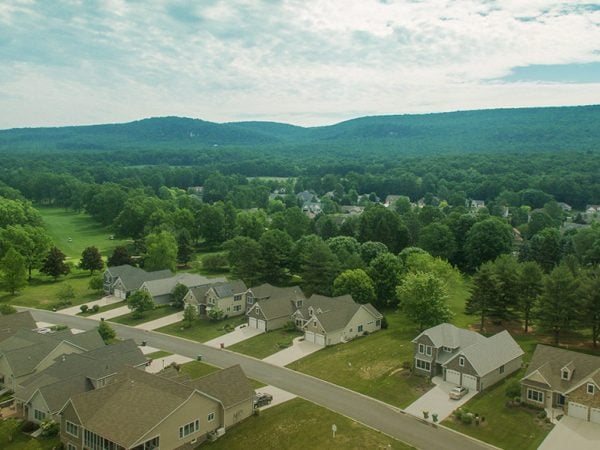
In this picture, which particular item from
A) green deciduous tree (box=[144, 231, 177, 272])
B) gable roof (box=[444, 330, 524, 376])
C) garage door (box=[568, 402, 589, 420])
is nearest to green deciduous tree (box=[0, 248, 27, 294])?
green deciduous tree (box=[144, 231, 177, 272])

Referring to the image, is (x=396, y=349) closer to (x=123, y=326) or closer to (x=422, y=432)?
(x=422, y=432)

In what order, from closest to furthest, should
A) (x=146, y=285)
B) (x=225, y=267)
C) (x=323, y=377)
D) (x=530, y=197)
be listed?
(x=323, y=377) < (x=146, y=285) < (x=225, y=267) < (x=530, y=197)

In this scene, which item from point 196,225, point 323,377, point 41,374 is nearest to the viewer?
point 41,374

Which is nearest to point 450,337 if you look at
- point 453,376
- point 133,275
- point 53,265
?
point 453,376

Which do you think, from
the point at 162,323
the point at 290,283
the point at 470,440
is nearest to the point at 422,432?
the point at 470,440

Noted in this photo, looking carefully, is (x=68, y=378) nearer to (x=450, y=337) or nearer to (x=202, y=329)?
(x=202, y=329)

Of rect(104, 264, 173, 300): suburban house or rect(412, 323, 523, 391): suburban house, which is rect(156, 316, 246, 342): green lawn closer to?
rect(104, 264, 173, 300): suburban house
